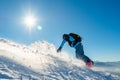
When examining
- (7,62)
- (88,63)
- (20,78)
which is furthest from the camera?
(7,62)

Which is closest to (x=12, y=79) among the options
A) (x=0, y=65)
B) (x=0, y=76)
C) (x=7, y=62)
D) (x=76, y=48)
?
(x=0, y=76)

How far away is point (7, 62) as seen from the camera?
193000mm

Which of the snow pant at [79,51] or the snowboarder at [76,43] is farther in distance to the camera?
the snow pant at [79,51]

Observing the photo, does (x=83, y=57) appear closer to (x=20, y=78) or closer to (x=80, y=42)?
(x=80, y=42)

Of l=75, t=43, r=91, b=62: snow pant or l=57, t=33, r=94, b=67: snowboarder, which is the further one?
l=75, t=43, r=91, b=62: snow pant

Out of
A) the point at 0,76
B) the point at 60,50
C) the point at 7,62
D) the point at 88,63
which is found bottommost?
the point at 88,63

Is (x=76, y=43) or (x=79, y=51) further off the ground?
(x=76, y=43)

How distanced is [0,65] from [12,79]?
2450cm

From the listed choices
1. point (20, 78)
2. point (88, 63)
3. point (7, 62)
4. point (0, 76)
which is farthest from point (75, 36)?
point (7, 62)

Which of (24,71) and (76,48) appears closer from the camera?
(76,48)

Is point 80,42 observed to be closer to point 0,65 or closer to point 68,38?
point 68,38

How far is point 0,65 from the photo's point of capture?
17200 cm

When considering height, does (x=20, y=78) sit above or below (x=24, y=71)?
below

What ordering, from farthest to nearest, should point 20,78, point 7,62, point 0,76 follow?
point 7,62 < point 20,78 < point 0,76
